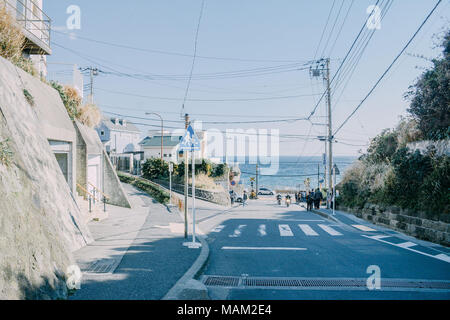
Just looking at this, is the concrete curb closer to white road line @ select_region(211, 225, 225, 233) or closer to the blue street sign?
the blue street sign

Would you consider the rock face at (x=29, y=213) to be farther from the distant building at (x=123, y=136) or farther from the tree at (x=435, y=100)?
the distant building at (x=123, y=136)

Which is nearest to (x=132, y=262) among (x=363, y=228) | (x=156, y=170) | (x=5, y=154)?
(x=5, y=154)

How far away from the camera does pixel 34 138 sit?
8.13 meters

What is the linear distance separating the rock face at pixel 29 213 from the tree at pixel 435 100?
12276mm

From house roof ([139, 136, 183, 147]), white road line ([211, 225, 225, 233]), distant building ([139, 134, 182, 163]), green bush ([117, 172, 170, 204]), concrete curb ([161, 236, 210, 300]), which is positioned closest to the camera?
concrete curb ([161, 236, 210, 300])

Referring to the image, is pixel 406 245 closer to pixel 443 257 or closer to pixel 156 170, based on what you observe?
pixel 443 257

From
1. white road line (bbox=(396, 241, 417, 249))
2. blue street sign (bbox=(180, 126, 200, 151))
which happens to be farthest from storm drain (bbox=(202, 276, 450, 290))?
blue street sign (bbox=(180, 126, 200, 151))

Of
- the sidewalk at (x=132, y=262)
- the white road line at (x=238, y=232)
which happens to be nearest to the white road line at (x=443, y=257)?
the sidewalk at (x=132, y=262)

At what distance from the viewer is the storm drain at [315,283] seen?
6270 mm

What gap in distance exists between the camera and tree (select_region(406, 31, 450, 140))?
39.4 ft

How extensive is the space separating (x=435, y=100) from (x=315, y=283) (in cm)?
958

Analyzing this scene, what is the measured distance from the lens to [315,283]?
6.53m

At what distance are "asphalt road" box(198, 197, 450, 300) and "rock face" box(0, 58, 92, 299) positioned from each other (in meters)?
2.77
